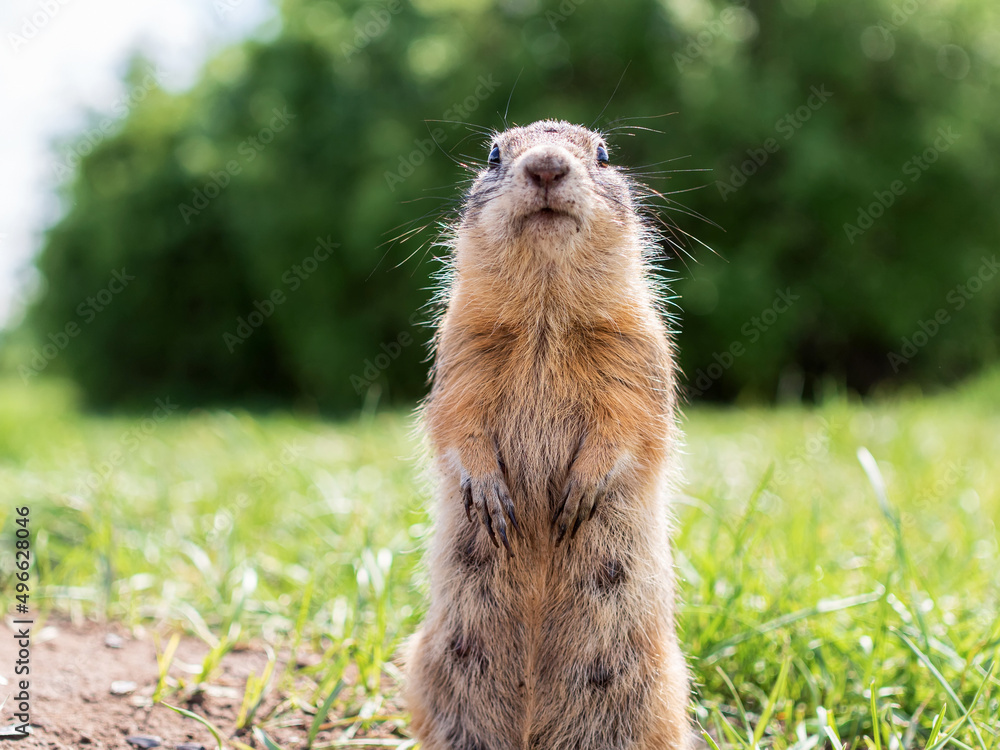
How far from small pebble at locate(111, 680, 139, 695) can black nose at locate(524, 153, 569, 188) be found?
257cm

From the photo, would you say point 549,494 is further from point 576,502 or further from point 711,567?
point 711,567

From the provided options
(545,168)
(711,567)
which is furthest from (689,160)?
(545,168)

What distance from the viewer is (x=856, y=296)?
1466cm

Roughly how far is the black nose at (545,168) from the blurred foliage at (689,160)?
9.20 metres

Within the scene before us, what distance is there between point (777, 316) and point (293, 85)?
34.5 ft

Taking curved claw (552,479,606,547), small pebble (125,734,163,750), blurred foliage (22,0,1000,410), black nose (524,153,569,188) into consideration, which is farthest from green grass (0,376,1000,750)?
blurred foliage (22,0,1000,410)

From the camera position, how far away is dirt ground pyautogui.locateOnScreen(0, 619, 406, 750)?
2.88 metres

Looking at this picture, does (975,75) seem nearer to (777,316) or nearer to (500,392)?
(777,316)

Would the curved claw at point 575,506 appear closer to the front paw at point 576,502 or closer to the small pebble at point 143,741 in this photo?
the front paw at point 576,502

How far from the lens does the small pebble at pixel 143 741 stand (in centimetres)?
285

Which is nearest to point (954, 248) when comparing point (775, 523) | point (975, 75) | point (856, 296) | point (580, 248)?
point (856, 296)

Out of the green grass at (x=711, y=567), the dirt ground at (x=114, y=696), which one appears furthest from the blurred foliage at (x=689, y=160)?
the dirt ground at (x=114, y=696)

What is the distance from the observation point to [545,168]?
8.55ft

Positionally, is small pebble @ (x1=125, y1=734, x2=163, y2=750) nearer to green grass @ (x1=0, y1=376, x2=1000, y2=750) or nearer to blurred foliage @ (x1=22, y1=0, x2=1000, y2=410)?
green grass @ (x1=0, y1=376, x2=1000, y2=750)
